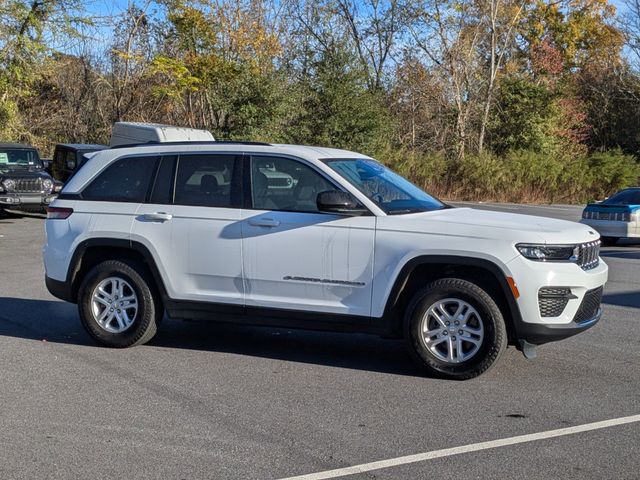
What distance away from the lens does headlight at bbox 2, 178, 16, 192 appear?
862 inches

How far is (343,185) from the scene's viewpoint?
7094 mm

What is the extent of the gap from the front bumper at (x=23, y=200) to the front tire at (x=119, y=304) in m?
15.1

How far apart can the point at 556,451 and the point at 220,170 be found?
12.4 ft

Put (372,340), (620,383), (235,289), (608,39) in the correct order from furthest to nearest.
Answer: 1. (608,39)
2. (372,340)
3. (235,289)
4. (620,383)

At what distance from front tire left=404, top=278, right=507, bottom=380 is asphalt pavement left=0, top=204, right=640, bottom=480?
0.50ft

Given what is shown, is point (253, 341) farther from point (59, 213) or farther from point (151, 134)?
point (151, 134)

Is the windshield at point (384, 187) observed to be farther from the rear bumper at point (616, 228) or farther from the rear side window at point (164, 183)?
the rear bumper at point (616, 228)

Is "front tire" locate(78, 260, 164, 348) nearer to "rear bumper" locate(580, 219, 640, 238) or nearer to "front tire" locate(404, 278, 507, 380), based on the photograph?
"front tire" locate(404, 278, 507, 380)

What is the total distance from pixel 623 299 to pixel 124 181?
6579 mm

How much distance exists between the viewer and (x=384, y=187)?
7.44 metres

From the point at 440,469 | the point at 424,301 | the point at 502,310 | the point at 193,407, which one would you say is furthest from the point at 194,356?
the point at 440,469

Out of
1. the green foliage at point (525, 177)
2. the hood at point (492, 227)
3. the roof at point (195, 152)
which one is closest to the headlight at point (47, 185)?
the roof at point (195, 152)

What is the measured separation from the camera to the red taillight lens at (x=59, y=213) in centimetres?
802

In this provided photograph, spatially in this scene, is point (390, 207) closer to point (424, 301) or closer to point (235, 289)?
point (424, 301)
